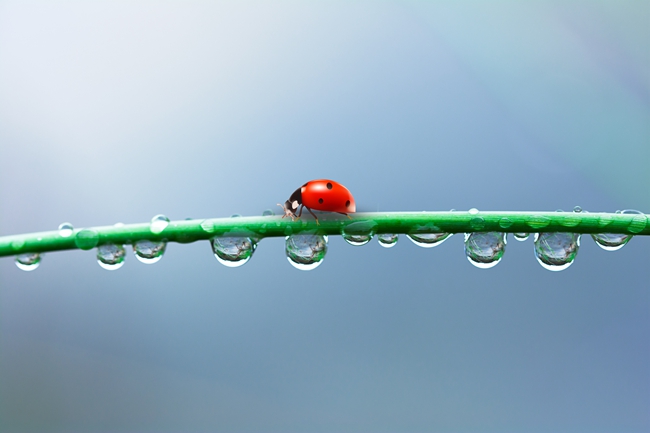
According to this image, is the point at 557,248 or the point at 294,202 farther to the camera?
the point at 294,202

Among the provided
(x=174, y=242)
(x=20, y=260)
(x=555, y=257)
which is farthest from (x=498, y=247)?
(x=20, y=260)

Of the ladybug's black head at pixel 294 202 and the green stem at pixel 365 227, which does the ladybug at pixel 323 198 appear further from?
the green stem at pixel 365 227

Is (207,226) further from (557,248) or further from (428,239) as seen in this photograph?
(557,248)

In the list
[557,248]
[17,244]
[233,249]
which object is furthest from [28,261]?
[557,248]

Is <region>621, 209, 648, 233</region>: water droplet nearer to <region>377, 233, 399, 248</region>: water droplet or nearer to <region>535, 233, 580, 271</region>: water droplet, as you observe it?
<region>535, 233, 580, 271</region>: water droplet

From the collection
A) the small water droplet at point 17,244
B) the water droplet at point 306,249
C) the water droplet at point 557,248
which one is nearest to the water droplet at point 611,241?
the water droplet at point 557,248

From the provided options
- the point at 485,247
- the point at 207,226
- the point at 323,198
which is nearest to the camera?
the point at 207,226
